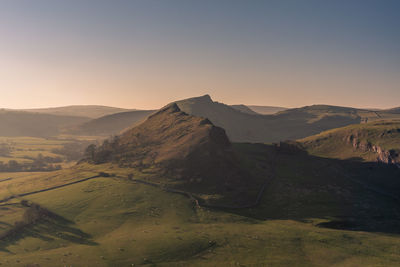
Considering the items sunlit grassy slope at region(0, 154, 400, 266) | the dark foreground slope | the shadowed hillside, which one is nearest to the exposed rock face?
the shadowed hillside

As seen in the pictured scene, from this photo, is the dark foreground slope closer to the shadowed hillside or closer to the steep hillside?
the shadowed hillside

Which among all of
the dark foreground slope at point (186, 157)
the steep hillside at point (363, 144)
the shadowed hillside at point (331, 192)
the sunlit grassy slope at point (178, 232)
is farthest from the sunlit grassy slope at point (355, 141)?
the dark foreground slope at point (186, 157)

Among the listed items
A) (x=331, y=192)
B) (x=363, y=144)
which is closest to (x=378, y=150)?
(x=363, y=144)

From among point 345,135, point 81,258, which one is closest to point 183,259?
point 81,258

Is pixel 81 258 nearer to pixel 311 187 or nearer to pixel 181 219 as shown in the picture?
pixel 181 219

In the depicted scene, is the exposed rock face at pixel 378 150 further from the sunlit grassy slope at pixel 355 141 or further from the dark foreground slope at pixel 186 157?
the dark foreground slope at pixel 186 157

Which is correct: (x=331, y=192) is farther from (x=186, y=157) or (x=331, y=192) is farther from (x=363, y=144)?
(x=363, y=144)
